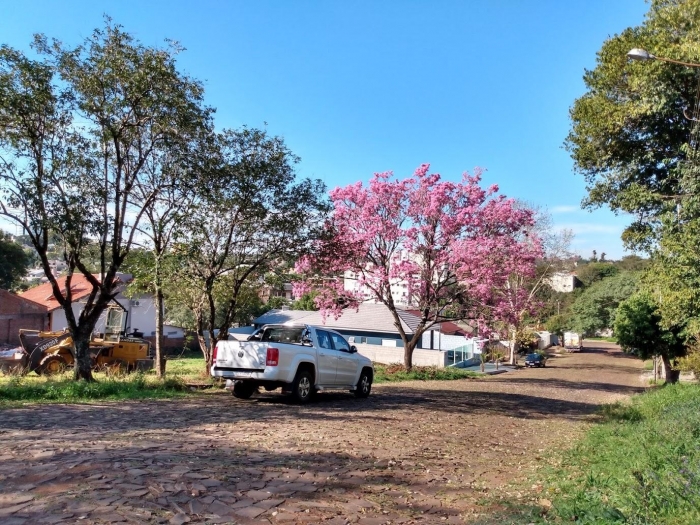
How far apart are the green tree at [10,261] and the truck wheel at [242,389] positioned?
47.6m

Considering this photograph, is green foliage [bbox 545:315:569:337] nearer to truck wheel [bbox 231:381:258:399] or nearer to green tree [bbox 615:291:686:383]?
green tree [bbox 615:291:686:383]

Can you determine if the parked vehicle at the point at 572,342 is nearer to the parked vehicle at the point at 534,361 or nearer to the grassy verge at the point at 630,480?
the parked vehicle at the point at 534,361

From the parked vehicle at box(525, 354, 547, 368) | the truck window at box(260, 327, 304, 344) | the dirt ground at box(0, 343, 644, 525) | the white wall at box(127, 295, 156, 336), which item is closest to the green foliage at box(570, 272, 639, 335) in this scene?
the parked vehicle at box(525, 354, 547, 368)

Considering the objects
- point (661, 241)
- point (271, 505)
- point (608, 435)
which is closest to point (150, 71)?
point (271, 505)

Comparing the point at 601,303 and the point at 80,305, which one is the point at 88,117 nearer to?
the point at 80,305

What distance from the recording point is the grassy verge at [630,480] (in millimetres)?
4539

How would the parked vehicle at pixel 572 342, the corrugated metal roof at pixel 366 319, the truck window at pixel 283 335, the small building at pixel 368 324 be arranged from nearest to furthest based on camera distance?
the truck window at pixel 283 335 < the corrugated metal roof at pixel 366 319 < the small building at pixel 368 324 < the parked vehicle at pixel 572 342

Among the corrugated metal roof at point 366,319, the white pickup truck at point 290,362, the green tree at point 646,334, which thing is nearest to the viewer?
the white pickup truck at point 290,362

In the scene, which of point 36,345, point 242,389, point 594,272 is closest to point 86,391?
point 242,389

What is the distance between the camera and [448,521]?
5426 mm

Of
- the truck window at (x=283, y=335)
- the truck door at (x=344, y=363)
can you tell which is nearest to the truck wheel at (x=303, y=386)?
the truck window at (x=283, y=335)

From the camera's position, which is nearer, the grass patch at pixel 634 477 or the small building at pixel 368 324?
the grass patch at pixel 634 477

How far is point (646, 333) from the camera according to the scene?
26438 millimetres

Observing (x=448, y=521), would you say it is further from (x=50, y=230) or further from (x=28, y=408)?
(x=50, y=230)
